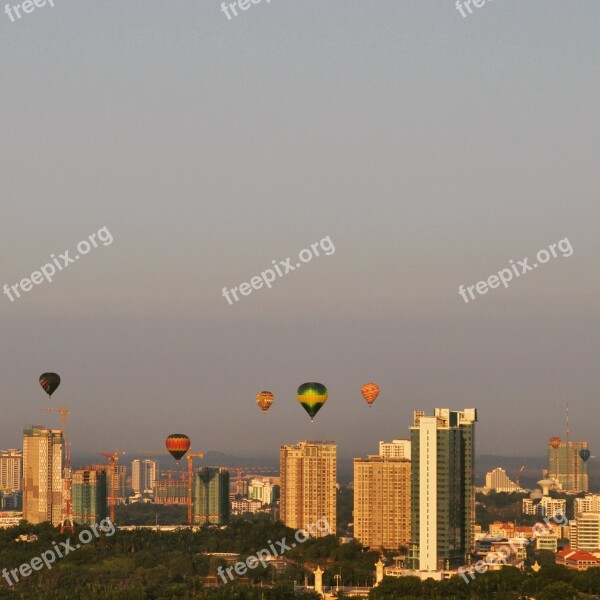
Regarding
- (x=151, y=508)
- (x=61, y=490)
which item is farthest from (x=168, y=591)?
(x=151, y=508)

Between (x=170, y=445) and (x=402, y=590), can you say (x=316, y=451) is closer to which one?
(x=170, y=445)

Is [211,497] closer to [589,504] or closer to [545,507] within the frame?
[589,504]

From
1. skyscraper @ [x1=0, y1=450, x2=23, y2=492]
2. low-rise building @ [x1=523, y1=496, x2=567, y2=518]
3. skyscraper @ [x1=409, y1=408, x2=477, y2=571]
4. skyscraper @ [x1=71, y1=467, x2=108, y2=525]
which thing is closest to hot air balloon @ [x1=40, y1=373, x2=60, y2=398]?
skyscraper @ [x1=409, y1=408, x2=477, y2=571]

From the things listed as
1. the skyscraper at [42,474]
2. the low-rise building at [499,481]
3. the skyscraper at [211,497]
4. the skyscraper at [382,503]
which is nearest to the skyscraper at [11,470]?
the skyscraper at [42,474]

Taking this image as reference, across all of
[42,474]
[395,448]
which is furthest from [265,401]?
[42,474]

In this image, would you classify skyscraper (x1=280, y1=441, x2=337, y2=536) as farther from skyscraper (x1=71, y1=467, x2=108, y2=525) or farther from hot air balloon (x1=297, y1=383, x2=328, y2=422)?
hot air balloon (x1=297, y1=383, x2=328, y2=422)

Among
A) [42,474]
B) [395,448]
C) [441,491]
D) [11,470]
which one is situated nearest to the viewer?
[441,491]

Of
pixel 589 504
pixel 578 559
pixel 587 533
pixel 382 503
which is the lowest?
pixel 578 559
